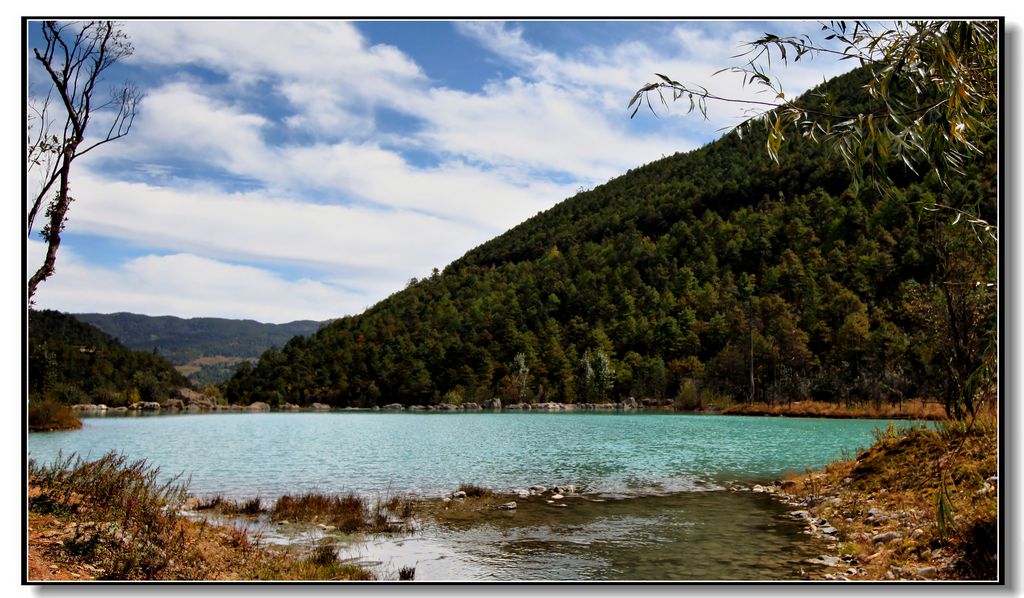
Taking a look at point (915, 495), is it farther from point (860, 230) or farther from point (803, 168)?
point (860, 230)

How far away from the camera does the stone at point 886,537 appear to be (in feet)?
21.9

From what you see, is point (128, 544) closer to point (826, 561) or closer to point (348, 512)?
point (348, 512)

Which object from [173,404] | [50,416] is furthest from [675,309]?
[50,416]

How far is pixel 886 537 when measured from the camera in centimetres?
676

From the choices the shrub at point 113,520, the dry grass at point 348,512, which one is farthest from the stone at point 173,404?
the shrub at point 113,520

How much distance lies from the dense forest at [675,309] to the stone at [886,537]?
836 inches

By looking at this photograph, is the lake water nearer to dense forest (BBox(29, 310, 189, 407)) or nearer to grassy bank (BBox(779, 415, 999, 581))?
grassy bank (BBox(779, 415, 999, 581))

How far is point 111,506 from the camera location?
21.9 ft

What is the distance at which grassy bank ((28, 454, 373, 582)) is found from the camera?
18.5 feet

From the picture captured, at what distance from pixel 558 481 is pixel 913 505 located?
7556 mm

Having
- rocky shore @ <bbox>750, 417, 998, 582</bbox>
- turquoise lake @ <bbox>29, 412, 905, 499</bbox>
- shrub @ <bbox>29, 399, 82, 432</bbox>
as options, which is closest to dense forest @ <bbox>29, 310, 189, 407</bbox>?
shrub @ <bbox>29, 399, 82, 432</bbox>

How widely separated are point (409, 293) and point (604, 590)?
7860 centimetres

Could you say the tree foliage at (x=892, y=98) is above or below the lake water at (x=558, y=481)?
above

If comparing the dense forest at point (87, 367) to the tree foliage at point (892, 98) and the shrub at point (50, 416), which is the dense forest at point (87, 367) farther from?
the tree foliage at point (892, 98)
